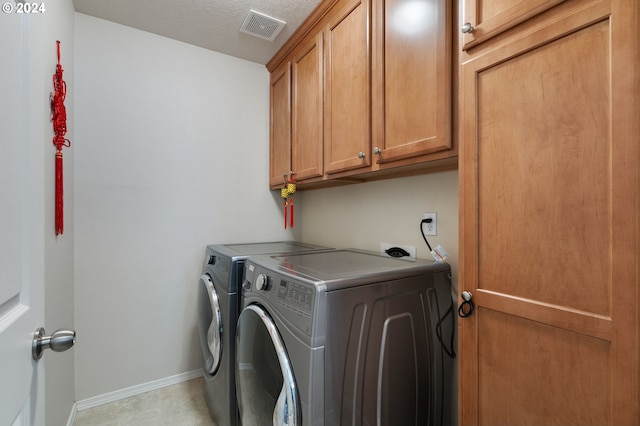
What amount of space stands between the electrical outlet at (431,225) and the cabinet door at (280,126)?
1.03 meters

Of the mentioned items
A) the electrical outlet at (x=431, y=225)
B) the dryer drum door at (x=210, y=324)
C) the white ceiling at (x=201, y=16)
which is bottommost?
the dryer drum door at (x=210, y=324)

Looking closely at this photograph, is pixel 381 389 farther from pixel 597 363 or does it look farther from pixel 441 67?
pixel 441 67

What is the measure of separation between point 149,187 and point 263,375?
1.52 metres

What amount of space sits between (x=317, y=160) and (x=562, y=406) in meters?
1.46

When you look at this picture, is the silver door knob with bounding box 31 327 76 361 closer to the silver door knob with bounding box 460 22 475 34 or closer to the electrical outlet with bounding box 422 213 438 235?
the silver door knob with bounding box 460 22 475 34

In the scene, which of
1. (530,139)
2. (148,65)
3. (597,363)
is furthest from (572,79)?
(148,65)

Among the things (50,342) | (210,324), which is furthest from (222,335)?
(50,342)

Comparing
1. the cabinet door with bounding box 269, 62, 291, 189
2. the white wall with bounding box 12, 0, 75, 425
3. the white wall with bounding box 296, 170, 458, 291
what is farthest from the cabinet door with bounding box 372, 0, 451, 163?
the white wall with bounding box 12, 0, 75, 425

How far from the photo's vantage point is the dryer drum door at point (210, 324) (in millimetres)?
1514

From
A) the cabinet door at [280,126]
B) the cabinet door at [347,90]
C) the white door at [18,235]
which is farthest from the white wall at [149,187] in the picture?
the white door at [18,235]

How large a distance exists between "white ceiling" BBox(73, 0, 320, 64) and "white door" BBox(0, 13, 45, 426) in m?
1.41

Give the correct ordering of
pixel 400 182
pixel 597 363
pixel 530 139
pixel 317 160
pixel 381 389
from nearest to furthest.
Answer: pixel 597 363 < pixel 530 139 < pixel 381 389 < pixel 400 182 < pixel 317 160

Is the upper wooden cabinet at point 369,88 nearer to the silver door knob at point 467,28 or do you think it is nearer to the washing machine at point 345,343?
the silver door knob at point 467,28

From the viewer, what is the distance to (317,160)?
1.76 meters
